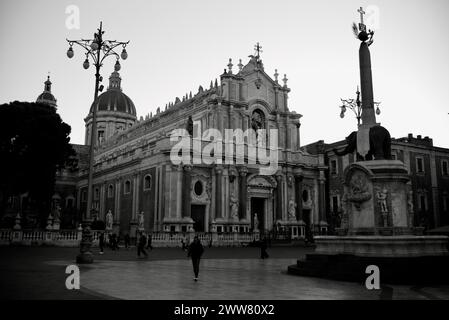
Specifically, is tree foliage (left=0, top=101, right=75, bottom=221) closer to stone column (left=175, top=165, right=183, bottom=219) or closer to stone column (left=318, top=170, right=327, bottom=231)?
stone column (left=175, top=165, right=183, bottom=219)

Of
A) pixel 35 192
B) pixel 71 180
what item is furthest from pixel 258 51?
pixel 71 180

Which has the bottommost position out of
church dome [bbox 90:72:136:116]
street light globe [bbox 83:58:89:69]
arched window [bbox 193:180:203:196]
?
arched window [bbox 193:180:203:196]

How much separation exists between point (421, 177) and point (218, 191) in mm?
23939

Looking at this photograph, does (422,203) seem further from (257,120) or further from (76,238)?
(76,238)

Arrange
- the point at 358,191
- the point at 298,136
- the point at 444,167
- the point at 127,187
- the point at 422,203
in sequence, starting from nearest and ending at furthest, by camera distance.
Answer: the point at 358,191, the point at 127,187, the point at 422,203, the point at 298,136, the point at 444,167

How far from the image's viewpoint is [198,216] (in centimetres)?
3959

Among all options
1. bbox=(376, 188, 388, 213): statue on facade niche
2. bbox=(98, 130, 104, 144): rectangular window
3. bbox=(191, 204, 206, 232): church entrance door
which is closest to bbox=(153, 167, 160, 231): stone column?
bbox=(191, 204, 206, 232): church entrance door

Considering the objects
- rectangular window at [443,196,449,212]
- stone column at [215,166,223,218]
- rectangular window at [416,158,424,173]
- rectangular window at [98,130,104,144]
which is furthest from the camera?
rectangular window at [98,130,104,144]

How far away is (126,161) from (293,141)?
18.0 meters

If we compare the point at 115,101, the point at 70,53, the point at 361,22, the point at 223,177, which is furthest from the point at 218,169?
the point at 115,101

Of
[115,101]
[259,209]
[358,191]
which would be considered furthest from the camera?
[115,101]

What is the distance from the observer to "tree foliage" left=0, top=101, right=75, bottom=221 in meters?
33.6

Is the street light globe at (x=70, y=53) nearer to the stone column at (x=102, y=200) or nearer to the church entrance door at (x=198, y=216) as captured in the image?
the church entrance door at (x=198, y=216)

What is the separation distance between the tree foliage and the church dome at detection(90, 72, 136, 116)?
4159 centimetres
